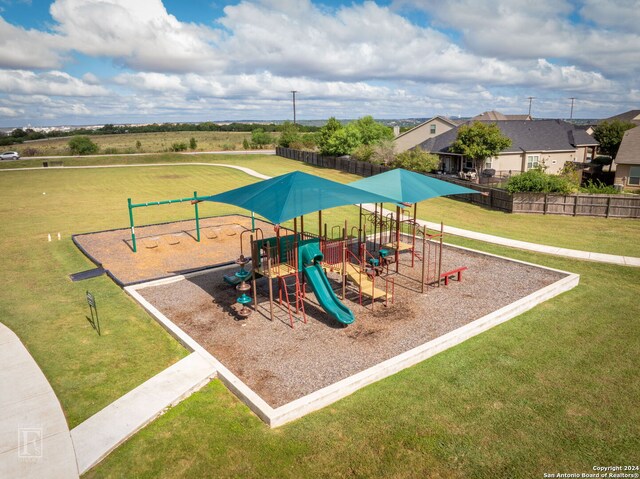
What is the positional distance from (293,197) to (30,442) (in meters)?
7.75

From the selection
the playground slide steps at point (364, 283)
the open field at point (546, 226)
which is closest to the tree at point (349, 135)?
the open field at point (546, 226)

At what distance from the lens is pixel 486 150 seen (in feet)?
132

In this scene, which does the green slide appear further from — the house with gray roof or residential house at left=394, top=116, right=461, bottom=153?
residential house at left=394, top=116, right=461, bottom=153

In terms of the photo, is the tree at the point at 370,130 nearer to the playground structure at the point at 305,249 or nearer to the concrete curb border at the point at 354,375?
the playground structure at the point at 305,249

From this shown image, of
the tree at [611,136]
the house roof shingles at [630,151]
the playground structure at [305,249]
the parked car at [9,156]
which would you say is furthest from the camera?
the parked car at [9,156]

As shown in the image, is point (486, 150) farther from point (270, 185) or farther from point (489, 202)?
point (270, 185)

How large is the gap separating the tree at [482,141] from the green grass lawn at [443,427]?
108 ft

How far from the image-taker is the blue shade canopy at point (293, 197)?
11023mm

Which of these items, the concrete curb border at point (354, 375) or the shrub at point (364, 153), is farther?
the shrub at point (364, 153)

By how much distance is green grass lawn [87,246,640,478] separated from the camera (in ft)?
21.9

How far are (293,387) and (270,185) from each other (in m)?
6.29

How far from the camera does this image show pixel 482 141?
40406 mm

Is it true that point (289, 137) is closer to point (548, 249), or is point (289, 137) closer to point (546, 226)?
point (546, 226)

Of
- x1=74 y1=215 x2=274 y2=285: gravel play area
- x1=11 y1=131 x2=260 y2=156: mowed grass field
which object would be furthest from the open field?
x1=11 y1=131 x2=260 y2=156: mowed grass field
